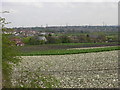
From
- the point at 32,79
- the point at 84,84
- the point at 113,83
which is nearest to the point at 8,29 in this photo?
the point at 32,79

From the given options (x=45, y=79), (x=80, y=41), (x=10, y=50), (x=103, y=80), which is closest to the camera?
(x=45, y=79)

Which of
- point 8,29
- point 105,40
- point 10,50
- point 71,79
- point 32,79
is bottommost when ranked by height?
point 105,40

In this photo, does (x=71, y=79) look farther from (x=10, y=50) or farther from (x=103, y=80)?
(x=10, y=50)

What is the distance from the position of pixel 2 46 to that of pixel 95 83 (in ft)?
19.0

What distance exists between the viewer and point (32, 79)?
3.87 meters

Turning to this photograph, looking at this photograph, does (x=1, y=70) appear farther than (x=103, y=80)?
No

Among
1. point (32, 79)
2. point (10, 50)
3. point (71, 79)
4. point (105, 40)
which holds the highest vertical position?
point (10, 50)

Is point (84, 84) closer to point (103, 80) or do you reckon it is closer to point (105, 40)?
point (103, 80)

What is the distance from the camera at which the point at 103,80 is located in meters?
9.80

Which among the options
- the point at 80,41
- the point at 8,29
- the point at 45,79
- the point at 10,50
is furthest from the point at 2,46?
the point at 80,41

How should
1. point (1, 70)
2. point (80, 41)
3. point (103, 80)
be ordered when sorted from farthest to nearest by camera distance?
point (80, 41)
point (103, 80)
point (1, 70)

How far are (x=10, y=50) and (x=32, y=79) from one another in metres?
0.85

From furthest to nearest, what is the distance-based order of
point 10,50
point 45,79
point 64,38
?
point 64,38 → point 10,50 → point 45,79

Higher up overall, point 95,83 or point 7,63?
point 7,63
